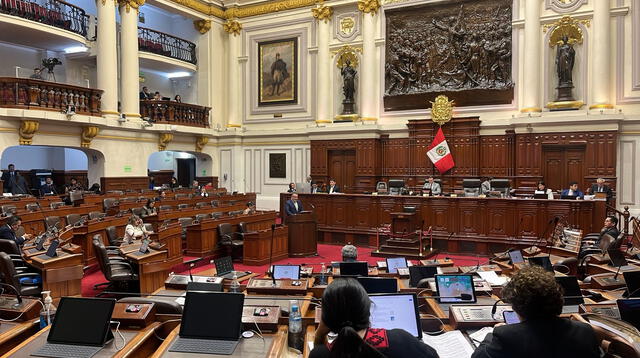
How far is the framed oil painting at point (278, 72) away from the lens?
16703mm

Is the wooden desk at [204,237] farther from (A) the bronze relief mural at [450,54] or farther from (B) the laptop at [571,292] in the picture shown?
(A) the bronze relief mural at [450,54]

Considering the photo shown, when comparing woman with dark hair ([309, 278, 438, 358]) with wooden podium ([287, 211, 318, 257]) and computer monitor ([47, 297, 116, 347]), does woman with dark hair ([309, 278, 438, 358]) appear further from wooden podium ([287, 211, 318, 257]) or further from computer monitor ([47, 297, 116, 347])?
wooden podium ([287, 211, 318, 257])

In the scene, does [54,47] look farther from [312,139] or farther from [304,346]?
[304,346]

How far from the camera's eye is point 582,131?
1201 cm

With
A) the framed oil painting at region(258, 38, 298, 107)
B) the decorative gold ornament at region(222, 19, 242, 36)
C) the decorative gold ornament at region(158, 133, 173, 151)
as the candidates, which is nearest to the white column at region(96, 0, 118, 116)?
the decorative gold ornament at region(158, 133, 173, 151)

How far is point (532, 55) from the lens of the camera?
42.0 ft

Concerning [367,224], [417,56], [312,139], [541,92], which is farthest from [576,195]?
[312,139]

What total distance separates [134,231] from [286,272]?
4.07 meters

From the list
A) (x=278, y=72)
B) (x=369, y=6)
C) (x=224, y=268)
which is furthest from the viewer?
(x=278, y=72)

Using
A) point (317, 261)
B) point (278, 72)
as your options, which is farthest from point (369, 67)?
point (317, 261)

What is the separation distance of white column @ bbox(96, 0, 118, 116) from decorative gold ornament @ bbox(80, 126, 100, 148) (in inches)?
30.8

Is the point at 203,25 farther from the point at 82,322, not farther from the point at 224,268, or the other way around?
the point at 82,322

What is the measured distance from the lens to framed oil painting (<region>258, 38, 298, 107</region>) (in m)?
16.7

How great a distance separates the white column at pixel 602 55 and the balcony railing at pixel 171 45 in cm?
1351
